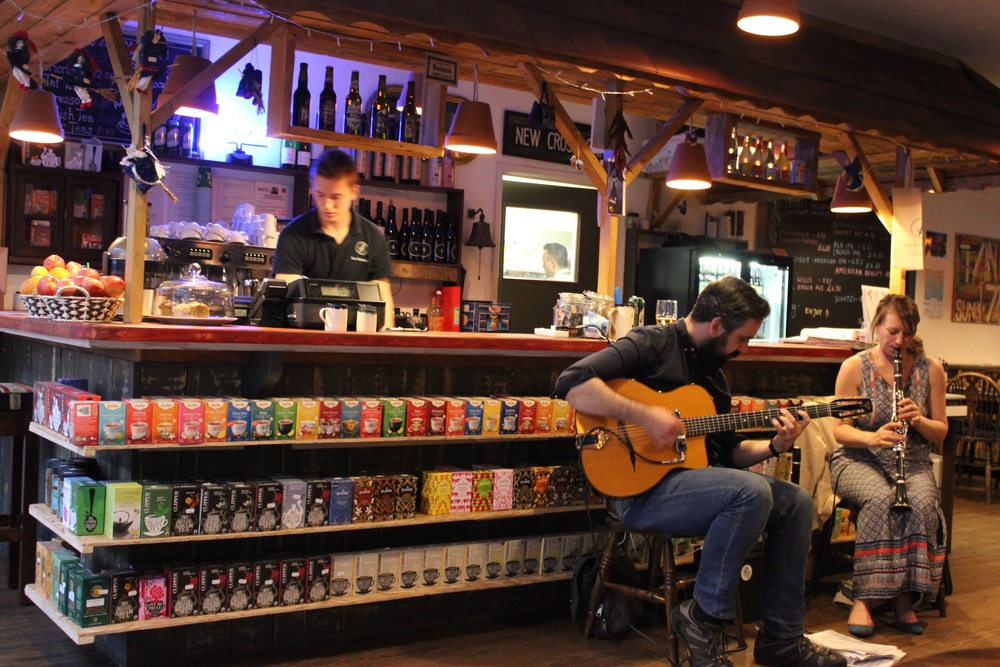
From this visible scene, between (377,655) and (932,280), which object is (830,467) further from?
(932,280)

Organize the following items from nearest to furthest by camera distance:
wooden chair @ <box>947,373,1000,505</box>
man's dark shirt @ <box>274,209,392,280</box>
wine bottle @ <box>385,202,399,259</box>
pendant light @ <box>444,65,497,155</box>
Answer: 1. man's dark shirt @ <box>274,209,392,280</box>
2. pendant light @ <box>444,65,497,155</box>
3. wine bottle @ <box>385,202,399,259</box>
4. wooden chair @ <box>947,373,1000,505</box>

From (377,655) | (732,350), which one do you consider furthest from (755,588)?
(377,655)

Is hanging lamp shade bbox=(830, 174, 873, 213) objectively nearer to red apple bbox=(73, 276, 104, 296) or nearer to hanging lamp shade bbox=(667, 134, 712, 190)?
hanging lamp shade bbox=(667, 134, 712, 190)

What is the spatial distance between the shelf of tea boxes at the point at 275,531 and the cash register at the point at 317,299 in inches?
32.2

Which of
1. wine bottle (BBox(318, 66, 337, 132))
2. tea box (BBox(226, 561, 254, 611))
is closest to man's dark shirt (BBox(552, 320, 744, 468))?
tea box (BBox(226, 561, 254, 611))

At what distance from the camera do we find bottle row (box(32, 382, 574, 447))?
3.35 meters

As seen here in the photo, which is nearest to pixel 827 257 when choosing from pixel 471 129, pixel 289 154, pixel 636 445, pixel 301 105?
pixel 289 154

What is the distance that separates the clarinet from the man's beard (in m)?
1.08

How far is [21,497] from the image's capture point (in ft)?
14.7

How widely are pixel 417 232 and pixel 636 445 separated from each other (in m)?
4.45

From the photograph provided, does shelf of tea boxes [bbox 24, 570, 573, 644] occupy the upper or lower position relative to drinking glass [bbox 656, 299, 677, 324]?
lower

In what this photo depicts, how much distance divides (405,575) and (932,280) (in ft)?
28.0

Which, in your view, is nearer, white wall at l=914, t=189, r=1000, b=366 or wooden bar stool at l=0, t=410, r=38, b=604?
wooden bar stool at l=0, t=410, r=38, b=604

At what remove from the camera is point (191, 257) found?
6570mm
